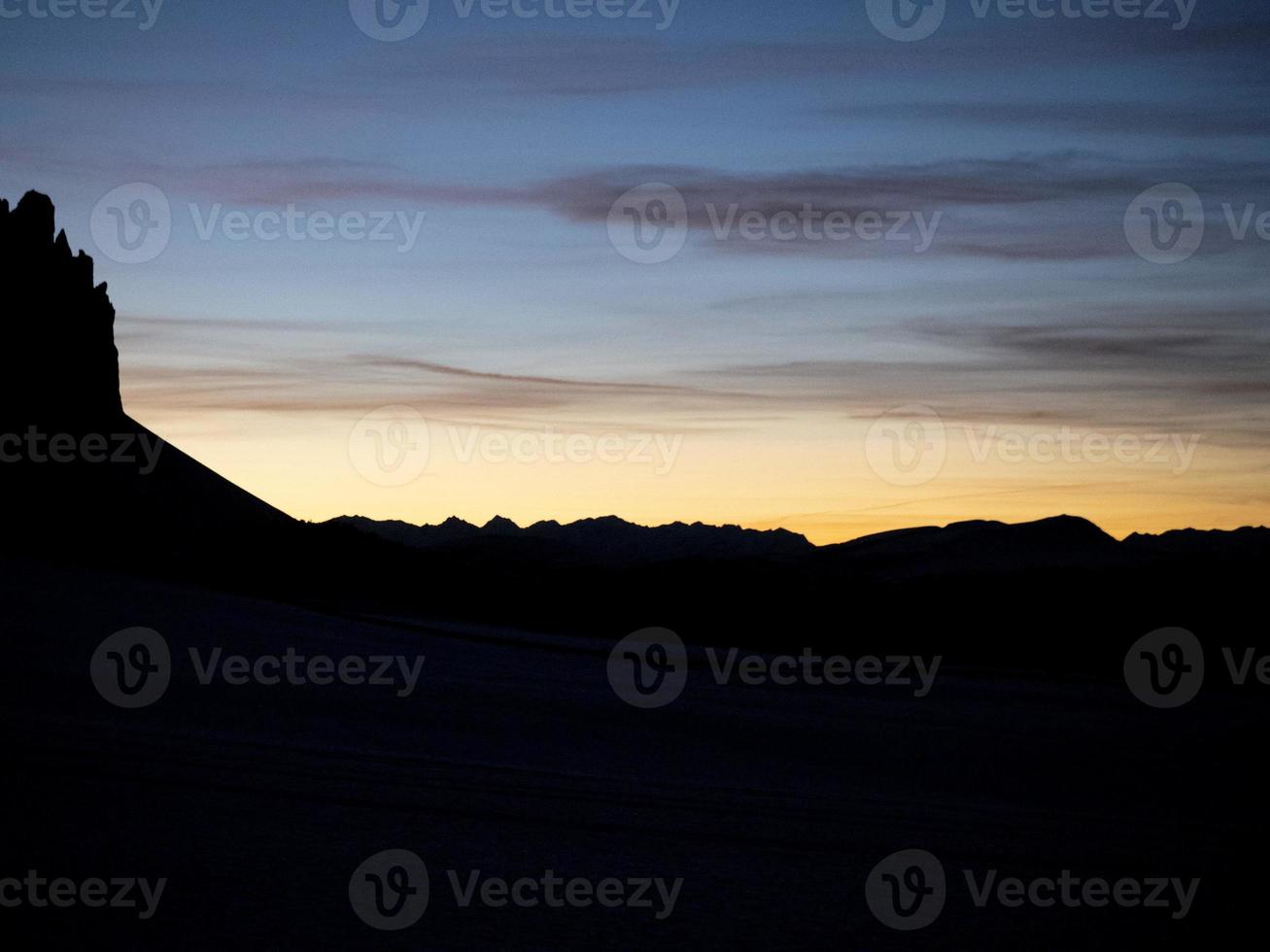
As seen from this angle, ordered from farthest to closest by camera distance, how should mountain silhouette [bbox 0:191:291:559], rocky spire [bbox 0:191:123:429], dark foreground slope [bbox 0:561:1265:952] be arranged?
rocky spire [bbox 0:191:123:429], mountain silhouette [bbox 0:191:291:559], dark foreground slope [bbox 0:561:1265:952]

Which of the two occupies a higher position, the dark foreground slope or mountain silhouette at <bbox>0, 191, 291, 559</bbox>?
mountain silhouette at <bbox>0, 191, 291, 559</bbox>

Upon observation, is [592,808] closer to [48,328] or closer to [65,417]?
[65,417]

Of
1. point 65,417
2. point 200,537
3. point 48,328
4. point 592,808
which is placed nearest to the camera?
point 592,808

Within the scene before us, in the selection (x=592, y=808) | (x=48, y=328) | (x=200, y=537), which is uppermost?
(x=48, y=328)

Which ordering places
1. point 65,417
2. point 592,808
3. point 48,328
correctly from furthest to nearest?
point 48,328, point 65,417, point 592,808

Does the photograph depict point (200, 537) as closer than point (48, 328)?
No

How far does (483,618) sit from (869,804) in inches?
2512

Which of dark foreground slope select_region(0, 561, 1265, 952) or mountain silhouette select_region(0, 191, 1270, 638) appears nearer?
dark foreground slope select_region(0, 561, 1265, 952)

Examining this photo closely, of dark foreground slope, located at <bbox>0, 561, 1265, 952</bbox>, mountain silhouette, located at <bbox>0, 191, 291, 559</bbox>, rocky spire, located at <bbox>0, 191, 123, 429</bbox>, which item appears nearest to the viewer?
dark foreground slope, located at <bbox>0, 561, 1265, 952</bbox>

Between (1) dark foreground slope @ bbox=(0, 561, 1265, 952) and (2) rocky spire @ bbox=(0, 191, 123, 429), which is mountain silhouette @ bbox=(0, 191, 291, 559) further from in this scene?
(1) dark foreground slope @ bbox=(0, 561, 1265, 952)

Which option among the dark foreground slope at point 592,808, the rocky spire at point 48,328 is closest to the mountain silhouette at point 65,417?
the rocky spire at point 48,328

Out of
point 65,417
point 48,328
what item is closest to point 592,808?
point 65,417

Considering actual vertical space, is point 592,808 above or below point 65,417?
below

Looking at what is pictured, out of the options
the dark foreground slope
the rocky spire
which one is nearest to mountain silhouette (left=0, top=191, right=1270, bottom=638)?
the rocky spire
